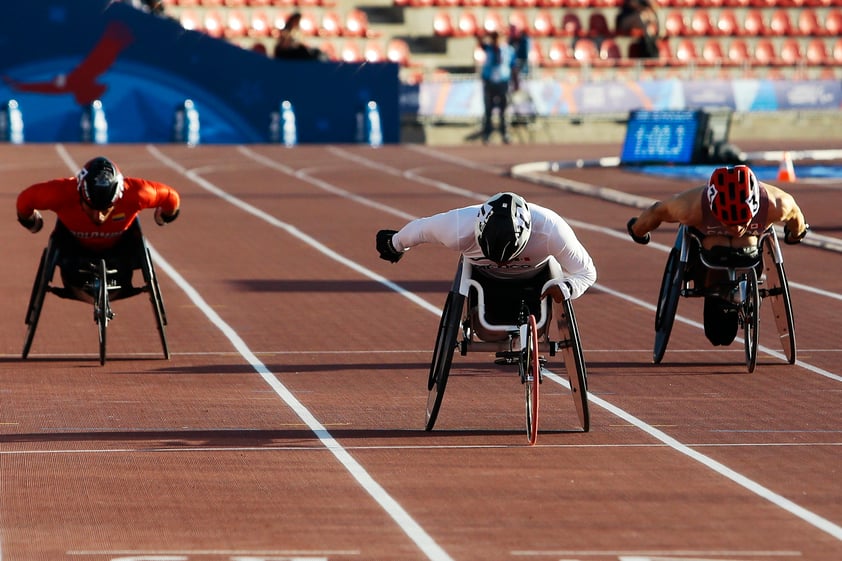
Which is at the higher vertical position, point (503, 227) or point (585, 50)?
point (503, 227)

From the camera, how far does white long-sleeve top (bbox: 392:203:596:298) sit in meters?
9.59

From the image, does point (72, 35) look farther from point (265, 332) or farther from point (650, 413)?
point (650, 413)

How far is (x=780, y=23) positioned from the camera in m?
51.3

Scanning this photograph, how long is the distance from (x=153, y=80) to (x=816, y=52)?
19704 millimetres

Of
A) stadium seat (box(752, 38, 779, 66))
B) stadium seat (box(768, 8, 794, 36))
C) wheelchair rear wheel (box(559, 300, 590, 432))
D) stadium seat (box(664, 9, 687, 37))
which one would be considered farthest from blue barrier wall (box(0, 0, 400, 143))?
wheelchair rear wheel (box(559, 300, 590, 432))

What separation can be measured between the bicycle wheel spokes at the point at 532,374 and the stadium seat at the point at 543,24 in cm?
4000

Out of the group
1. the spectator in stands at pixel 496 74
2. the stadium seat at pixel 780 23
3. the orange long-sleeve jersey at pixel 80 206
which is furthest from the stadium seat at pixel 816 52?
the orange long-sleeve jersey at pixel 80 206

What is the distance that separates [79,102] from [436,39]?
11.8 meters

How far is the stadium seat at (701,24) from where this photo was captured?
50.4m

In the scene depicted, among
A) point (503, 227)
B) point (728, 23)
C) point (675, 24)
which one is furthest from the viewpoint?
point (728, 23)

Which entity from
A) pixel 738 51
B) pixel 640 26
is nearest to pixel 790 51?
pixel 738 51

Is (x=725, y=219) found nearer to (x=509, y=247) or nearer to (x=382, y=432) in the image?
(x=509, y=247)

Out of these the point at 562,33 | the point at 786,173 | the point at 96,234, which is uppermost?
the point at 96,234

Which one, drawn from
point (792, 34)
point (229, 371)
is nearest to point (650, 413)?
point (229, 371)
